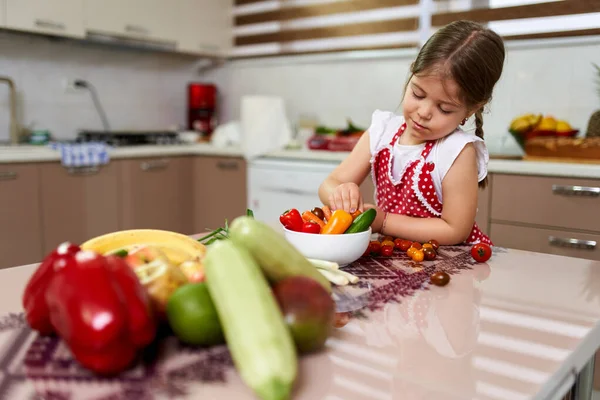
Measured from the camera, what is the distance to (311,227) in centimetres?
95

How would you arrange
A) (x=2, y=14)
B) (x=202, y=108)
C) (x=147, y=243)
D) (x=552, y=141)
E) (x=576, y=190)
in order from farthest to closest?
(x=202, y=108) → (x=2, y=14) → (x=552, y=141) → (x=576, y=190) → (x=147, y=243)

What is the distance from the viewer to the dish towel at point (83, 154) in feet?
8.77

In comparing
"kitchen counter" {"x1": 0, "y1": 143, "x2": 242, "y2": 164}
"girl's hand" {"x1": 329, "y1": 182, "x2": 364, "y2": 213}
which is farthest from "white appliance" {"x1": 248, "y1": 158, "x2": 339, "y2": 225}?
"girl's hand" {"x1": 329, "y1": 182, "x2": 364, "y2": 213}

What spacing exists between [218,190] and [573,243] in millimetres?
1925

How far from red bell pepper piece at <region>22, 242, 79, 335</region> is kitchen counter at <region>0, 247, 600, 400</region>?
0.06ft

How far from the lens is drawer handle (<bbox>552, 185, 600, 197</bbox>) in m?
2.11

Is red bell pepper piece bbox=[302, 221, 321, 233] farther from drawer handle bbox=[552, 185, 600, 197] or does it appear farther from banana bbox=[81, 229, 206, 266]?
drawer handle bbox=[552, 185, 600, 197]

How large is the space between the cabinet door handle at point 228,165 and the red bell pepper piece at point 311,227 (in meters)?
2.28

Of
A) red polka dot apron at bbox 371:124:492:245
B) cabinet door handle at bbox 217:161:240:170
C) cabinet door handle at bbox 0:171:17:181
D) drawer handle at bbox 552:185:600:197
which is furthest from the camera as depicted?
cabinet door handle at bbox 217:161:240:170

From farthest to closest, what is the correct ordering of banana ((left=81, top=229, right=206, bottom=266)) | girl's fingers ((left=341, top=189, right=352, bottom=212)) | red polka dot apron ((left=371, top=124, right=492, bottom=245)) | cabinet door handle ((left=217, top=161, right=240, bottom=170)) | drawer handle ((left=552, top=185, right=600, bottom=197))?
cabinet door handle ((left=217, top=161, right=240, bottom=170)) → drawer handle ((left=552, top=185, right=600, bottom=197)) → red polka dot apron ((left=371, top=124, right=492, bottom=245)) → girl's fingers ((left=341, top=189, right=352, bottom=212)) → banana ((left=81, top=229, right=206, bottom=266))

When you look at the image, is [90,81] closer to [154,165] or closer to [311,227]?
[154,165]

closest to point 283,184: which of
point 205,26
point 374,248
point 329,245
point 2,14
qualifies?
point 205,26

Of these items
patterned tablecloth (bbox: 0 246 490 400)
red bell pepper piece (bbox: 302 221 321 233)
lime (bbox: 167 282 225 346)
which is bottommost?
patterned tablecloth (bbox: 0 246 490 400)

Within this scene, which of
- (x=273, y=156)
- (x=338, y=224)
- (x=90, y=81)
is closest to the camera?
(x=338, y=224)
